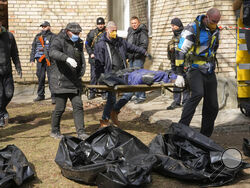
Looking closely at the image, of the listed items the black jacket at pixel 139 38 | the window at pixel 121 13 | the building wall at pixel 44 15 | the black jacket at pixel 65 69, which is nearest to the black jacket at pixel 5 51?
the black jacket at pixel 65 69

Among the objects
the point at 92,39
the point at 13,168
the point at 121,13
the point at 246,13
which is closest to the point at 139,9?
the point at 121,13

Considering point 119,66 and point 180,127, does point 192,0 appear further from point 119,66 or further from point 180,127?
point 180,127

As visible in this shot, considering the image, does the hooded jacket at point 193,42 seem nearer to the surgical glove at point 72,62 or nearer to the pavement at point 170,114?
the pavement at point 170,114

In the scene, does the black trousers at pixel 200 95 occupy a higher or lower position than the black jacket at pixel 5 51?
lower

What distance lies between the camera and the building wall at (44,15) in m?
12.4

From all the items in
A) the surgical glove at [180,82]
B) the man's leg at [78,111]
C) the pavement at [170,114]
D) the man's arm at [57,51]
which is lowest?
the pavement at [170,114]

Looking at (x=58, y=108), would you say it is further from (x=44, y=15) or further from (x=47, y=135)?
(x=44, y=15)

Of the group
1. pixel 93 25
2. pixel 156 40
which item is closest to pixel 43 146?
pixel 156 40

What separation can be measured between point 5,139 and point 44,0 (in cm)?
699

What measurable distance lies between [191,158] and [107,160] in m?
1.01

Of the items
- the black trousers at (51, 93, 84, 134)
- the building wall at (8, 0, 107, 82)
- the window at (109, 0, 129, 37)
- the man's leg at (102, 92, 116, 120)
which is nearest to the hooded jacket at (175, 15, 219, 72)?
the black trousers at (51, 93, 84, 134)

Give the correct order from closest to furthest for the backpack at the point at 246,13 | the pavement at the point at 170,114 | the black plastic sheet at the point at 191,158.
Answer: the black plastic sheet at the point at 191,158 < the pavement at the point at 170,114 < the backpack at the point at 246,13

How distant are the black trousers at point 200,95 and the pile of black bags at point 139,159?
615mm

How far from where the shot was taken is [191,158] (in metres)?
4.69
